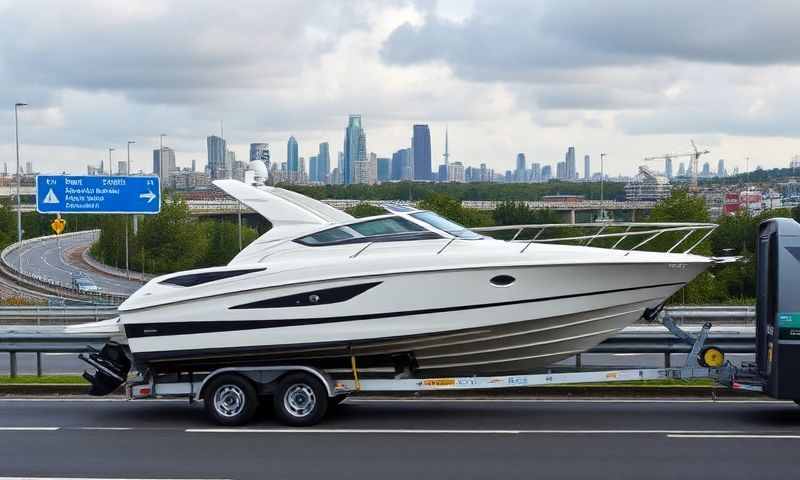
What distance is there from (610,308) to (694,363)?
1129 millimetres

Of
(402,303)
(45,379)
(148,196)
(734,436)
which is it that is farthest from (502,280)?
(148,196)

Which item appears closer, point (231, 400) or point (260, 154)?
point (231, 400)

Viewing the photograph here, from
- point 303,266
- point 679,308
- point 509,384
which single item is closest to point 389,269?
point 303,266

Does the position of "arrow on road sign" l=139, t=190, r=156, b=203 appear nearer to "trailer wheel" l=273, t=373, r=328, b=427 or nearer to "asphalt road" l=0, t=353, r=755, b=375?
"asphalt road" l=0, t=353, r=755, b=375

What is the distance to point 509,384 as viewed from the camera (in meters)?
11.6

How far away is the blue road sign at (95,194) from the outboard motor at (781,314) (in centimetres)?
1931

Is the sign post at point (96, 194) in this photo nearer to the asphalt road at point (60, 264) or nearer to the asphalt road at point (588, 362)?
the asphalt road at point (588, 362)

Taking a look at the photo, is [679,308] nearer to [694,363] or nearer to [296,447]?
[694,363]

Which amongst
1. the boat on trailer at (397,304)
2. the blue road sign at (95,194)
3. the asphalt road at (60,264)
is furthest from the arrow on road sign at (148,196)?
the boat on trailer at (397,304)

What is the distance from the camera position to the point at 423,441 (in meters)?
11.0

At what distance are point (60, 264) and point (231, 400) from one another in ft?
174

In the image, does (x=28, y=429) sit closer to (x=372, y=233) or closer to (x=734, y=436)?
(x=372, y=233)

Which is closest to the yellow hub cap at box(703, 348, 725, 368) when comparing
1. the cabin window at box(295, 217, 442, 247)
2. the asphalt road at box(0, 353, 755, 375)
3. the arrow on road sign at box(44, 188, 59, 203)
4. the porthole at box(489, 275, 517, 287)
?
the porthole at box(489, 275, 517, 287)

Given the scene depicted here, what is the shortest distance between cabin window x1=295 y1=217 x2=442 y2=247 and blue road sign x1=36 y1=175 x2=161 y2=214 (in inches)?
631
